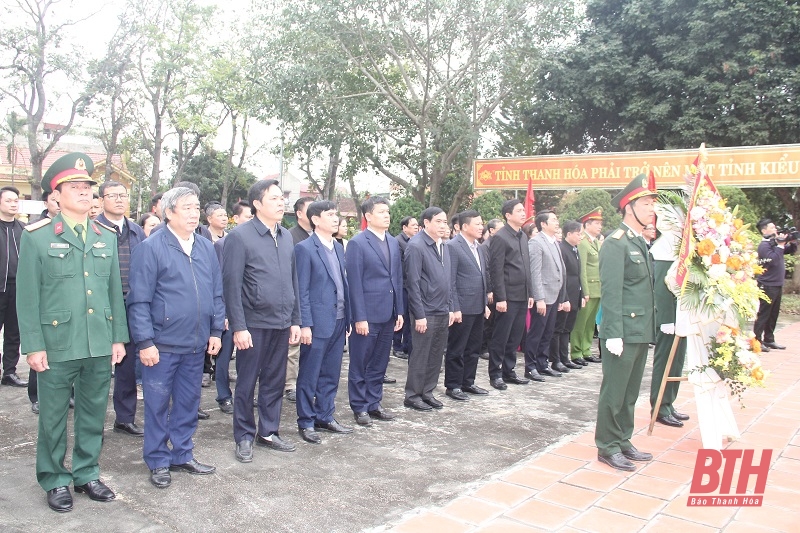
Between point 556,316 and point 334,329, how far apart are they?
3.50 meters

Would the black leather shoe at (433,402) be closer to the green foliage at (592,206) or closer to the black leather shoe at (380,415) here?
the black leather shoe at (380,415)

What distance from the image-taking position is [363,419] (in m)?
5.27

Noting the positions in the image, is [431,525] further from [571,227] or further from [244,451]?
[571,227]

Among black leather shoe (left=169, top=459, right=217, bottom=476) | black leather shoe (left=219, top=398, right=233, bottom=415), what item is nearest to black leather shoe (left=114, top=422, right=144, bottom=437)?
black leather shoe (left=219, top=398, right=233, bottom=415)

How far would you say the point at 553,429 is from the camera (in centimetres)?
521

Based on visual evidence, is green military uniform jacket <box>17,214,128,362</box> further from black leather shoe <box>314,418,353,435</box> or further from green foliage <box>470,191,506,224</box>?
green foliage <box>470,191,506,224</box>

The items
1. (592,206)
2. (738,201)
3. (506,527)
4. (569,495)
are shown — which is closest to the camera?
(506,527)

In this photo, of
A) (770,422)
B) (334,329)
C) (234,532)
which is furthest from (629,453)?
(234,532)

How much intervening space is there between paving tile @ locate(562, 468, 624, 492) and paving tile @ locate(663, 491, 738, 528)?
382 mm

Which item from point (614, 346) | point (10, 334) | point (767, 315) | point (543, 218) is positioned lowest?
point (10, 334)

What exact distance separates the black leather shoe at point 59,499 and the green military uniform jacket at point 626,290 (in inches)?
134

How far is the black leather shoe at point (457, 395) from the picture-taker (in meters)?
6.14

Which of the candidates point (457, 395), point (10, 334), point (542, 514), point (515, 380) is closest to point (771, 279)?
point (515, 380)

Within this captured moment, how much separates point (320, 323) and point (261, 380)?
623 mm
